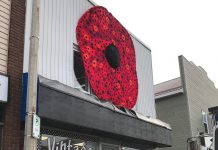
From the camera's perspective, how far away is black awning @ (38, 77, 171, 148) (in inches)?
364

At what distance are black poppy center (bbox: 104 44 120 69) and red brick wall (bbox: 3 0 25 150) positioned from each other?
4.12 meters

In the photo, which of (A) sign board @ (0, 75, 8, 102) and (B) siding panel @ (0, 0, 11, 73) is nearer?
(A) sign board @ (0, 75, 8, 102)

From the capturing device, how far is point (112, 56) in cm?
1347

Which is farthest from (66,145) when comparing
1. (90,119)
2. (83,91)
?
(83,91)

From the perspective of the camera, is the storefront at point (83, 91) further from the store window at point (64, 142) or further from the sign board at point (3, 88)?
the sign board at point (3, 88)

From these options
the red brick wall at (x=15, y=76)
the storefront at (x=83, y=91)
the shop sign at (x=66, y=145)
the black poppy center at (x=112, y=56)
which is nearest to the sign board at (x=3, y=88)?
the red brick wall at (x=15, y=76)

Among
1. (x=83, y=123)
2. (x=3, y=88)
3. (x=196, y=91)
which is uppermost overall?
(x=196, y=91)

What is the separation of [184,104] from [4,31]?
1453cm

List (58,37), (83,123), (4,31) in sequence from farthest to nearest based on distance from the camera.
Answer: (58,37) → (83,123) → (4,31)

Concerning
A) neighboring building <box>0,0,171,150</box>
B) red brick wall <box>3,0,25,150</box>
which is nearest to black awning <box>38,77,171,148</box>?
neighboring building <box>0,0,171,150</box>

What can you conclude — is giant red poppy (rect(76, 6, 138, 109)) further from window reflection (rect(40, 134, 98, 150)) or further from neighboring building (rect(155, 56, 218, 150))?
neighboring building (rect(155, 56, 218, 150))

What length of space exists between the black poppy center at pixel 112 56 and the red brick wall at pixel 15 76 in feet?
13.5

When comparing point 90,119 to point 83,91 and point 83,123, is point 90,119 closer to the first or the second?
point 83,123

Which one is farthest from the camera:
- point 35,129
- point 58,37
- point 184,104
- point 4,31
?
point 184,104
